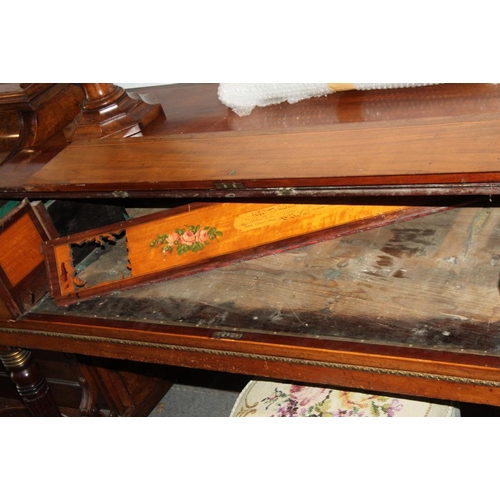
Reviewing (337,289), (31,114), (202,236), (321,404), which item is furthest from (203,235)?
(31,114)

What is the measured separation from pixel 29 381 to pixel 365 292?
3.21 ft

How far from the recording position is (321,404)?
1757 millimetres

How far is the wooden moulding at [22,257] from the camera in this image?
1791 millimetres

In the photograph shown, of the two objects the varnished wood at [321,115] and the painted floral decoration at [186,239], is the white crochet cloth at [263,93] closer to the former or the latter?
the varnished wood at [321,115]

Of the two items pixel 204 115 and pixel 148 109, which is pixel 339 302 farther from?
pixel 148 109

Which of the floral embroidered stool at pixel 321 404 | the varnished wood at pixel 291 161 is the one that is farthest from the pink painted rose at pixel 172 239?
the floral embroidered stool at pixel 321 404

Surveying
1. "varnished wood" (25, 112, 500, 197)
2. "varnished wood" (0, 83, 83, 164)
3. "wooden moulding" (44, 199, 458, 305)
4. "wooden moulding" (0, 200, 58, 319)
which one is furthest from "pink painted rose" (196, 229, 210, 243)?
"varnished wood" (0, 83, 83, 164)

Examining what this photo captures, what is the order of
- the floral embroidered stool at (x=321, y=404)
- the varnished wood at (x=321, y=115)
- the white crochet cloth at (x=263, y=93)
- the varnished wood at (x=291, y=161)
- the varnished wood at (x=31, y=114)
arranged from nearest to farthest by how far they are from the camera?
the varnished wood at (x=291, y=161)
the varnished wood at (x=321, y=115)
the floral embroidered stool at (x=321, y=404)
the white crochet cloth at (x=263, y=93)
the varnished wood at (x=31, y=114)

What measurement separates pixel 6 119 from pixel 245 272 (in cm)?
82

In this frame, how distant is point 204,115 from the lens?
6.03 ft

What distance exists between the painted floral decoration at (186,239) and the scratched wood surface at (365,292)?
0.07 meters

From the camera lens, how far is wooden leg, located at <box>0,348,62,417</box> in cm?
202

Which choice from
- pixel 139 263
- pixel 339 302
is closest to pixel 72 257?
pixel 139 263

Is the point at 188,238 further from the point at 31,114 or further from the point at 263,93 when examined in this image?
the point at 31,114
